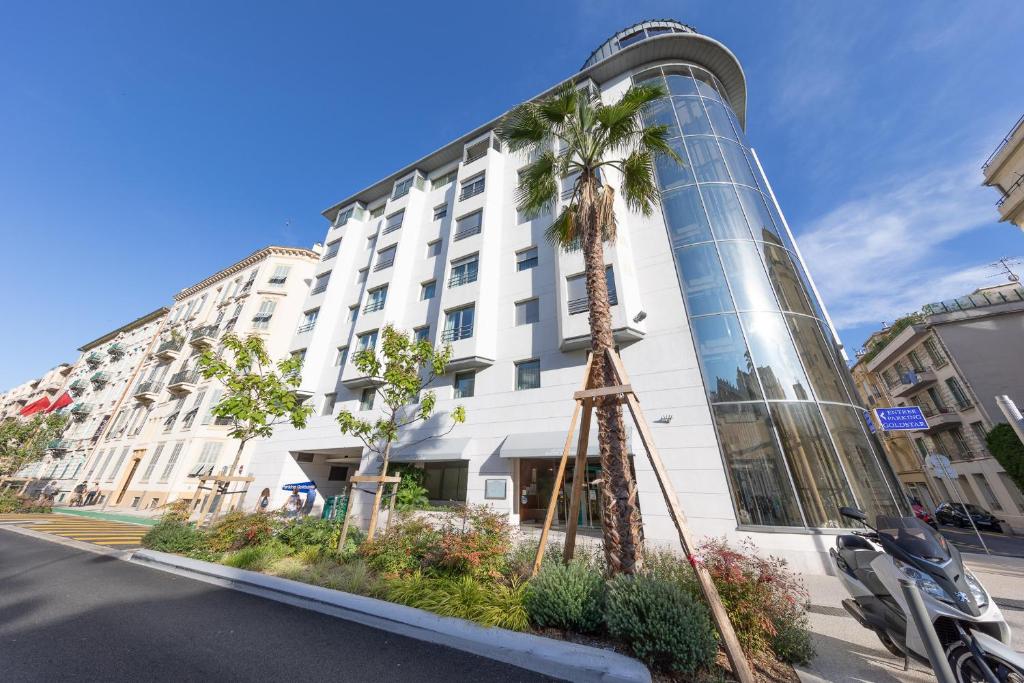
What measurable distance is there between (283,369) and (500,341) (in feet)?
28.0

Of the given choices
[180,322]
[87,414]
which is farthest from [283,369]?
[87,414]

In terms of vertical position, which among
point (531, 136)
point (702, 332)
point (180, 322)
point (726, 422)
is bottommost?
point (726, 422)

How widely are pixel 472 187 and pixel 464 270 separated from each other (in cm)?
621

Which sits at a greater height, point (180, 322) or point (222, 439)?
point (180, 322)

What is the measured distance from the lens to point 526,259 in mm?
17688

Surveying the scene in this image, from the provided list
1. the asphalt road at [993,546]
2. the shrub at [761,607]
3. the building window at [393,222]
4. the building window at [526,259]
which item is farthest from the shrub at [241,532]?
the asphalt road at [993,546]

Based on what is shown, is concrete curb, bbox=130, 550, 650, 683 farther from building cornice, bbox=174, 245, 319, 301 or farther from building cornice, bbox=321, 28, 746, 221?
building cornice, bbox=174, 245, 319, 301

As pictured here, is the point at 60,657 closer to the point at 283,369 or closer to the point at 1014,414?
the point at 283,369

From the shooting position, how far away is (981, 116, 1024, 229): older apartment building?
20.1 metres

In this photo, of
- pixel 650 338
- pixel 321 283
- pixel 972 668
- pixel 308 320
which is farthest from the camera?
pixel 321 283

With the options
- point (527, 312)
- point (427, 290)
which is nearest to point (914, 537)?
point (527, 312)

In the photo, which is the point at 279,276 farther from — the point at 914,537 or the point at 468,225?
the point at 914,537

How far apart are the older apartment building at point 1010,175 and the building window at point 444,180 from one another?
32.4 m

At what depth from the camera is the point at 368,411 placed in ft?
60.1
